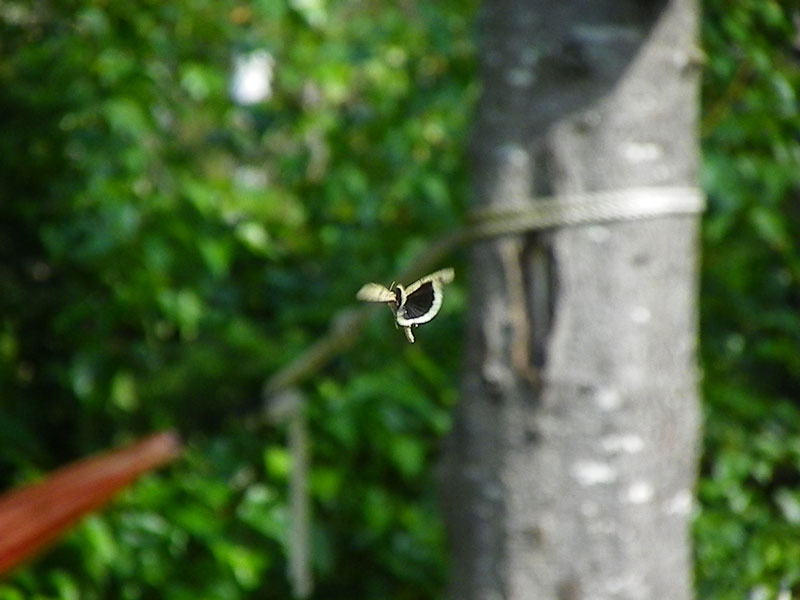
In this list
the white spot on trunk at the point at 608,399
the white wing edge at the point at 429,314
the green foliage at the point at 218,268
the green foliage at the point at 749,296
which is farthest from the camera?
the green foliage at the point at 749,296

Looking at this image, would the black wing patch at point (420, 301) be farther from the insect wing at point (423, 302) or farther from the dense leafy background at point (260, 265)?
the dense leafy background at point (260, 265)

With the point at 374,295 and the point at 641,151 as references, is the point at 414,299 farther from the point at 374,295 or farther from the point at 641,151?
the point at 641,151

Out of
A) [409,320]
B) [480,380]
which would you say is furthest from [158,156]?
[409,320]

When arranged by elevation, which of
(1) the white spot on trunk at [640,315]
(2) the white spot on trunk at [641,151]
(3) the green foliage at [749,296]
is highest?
A: (2) the white spot on trunk at [641,151]

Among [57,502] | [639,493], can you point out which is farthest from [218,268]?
[639,493]

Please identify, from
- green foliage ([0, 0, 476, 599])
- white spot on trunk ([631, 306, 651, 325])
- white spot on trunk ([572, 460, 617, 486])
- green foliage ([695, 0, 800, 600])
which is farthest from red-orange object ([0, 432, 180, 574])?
green foliage ([695, 0, 800, 600])

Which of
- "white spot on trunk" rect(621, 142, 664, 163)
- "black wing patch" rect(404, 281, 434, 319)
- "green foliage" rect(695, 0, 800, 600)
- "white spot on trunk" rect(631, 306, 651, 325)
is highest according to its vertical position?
"black wing patch" rect(404, 281, 434, 319)

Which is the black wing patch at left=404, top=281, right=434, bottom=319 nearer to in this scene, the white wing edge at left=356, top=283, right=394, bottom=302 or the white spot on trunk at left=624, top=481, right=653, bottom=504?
the white wing edge at left=356, top=283, right=394, bottom=302

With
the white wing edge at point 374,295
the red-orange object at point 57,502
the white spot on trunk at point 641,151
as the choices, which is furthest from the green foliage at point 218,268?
the white wing edge at point 374,295
